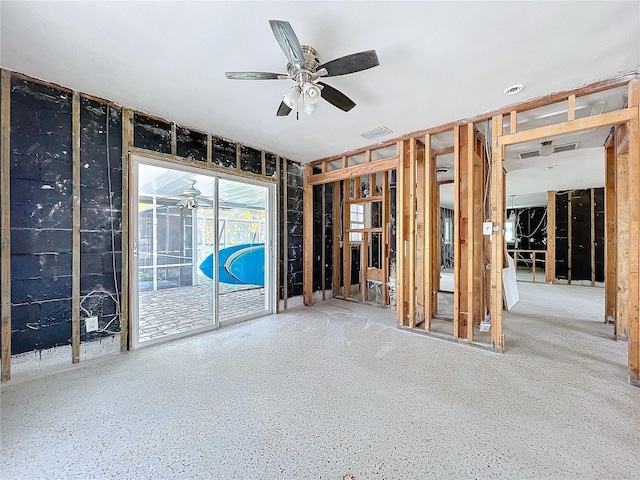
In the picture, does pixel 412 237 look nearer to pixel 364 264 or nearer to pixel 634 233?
pixel 364 264

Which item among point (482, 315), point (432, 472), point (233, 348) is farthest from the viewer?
point (482, 315)

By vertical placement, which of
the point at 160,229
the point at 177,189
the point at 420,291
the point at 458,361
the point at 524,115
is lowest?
the point at 458,361

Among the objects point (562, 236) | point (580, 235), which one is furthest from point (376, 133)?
point (580, 235)

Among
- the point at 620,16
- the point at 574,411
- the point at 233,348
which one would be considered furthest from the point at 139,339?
the point at 620,16

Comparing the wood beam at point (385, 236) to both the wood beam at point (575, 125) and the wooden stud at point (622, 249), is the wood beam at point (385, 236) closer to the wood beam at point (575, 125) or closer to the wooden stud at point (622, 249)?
the wood beam at point (575, 125)

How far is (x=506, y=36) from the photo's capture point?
182cm

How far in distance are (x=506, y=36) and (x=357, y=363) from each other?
283 centimetres

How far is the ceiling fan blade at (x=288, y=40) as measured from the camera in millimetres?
1443

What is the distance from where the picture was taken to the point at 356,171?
412 cm

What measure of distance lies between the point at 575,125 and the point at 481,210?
47.1 inches

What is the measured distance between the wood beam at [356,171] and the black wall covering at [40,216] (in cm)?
318

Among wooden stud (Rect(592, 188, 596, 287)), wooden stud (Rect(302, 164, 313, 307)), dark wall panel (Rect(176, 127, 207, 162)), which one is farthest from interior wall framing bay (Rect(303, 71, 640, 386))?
wooden stud (Rect(592, 188, 596, 287))

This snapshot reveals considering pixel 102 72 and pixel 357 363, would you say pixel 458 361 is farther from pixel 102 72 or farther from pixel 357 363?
pixel 102 72

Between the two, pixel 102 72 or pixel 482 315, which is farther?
pixel 482 315
